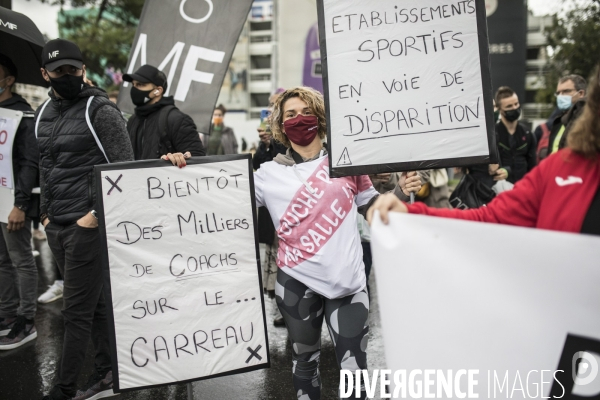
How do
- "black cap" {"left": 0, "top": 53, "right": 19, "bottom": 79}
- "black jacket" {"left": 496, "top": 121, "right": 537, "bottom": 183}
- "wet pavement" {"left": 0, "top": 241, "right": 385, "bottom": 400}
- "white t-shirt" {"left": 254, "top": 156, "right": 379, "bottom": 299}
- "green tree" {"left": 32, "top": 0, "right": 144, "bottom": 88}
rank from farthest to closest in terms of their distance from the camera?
"green tree" {"left": 32, "top": 0, "right": 144, "bottom": 88}
"black jacket" {"left": 496, "top": 121, "right": 537, "bottom": 183}
"black cap" {"left": 0, "top": 53, "right": 19, "bottom": 79}
"wet pavement" {"left": 0, "top": 241, "right": 385, "bottom": 400}
"white t-shirt" {"left": 254, "top": 156, "right": 379, "bottom": 299}

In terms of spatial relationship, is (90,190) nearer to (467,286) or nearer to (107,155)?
(107,155)

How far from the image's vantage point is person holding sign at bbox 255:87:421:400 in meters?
2.88

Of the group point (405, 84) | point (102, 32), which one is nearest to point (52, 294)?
point (405, 84)

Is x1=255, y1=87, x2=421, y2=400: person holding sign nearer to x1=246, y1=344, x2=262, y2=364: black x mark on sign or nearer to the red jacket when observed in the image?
x1=246, y1=344, x2=262, y2=364: black x mark on sign

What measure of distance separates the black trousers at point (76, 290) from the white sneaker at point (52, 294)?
8.61 ft

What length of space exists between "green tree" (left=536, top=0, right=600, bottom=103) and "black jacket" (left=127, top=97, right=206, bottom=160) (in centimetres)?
1814

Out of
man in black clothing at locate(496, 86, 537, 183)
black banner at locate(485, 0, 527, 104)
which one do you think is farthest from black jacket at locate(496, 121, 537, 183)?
black banner at locate(485, 0, 527, 104)

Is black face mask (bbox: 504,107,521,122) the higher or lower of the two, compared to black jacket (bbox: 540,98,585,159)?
higher

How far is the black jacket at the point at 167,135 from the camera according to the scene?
13.5 ft

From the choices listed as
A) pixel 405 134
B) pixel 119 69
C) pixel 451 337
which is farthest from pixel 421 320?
pixel 119 69

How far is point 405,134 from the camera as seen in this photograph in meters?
2.79

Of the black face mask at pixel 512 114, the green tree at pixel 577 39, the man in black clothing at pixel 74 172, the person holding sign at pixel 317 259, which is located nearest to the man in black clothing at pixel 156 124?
the man in black clothing at pixel 74 172

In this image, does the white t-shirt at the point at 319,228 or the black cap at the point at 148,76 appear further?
the black cap at the point at 148,76

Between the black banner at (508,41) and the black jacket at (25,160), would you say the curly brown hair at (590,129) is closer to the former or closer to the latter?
the black jacket at (25,160)
